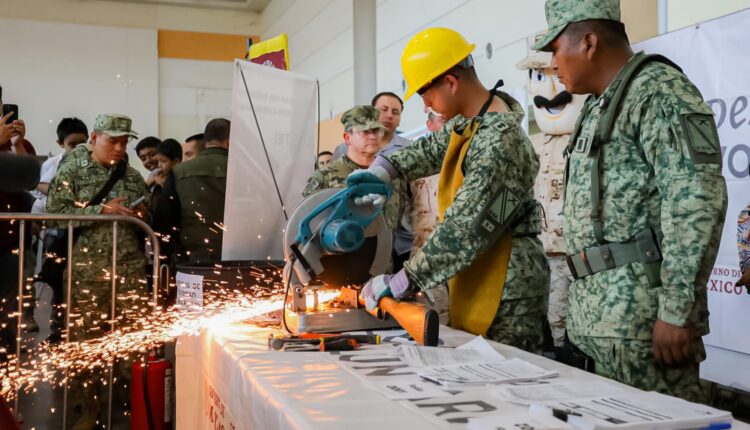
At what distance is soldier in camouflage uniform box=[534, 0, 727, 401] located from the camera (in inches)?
62.6

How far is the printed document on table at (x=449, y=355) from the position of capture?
5.44ft

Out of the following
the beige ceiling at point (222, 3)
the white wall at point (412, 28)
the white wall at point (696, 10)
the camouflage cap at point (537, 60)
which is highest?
the beige ceiling at point (222, 3)

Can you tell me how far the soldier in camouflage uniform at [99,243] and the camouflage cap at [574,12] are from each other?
9.96 feet

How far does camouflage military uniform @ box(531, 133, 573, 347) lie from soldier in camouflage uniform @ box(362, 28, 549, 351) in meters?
1.29

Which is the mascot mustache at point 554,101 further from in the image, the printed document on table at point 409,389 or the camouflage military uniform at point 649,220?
the printed document on table at point 409,389

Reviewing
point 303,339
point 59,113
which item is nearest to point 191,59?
point 59,113

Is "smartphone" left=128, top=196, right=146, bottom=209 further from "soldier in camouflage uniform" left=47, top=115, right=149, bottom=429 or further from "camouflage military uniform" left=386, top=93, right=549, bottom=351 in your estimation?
"camouflage military uniform" left=386, top=93, right=549, bottom=351

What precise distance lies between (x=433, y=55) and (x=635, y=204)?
0.84m

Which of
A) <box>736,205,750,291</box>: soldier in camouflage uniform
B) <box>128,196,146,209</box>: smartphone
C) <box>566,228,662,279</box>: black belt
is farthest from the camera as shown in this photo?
<box>128,196,146,209</box>: smartphone

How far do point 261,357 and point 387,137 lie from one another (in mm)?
3043

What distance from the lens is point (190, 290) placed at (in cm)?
272

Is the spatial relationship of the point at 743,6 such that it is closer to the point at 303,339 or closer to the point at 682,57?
the point at 682,57

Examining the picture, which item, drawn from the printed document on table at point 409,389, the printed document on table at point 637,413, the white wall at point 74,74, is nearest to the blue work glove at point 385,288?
the printed document on table at point 409,389

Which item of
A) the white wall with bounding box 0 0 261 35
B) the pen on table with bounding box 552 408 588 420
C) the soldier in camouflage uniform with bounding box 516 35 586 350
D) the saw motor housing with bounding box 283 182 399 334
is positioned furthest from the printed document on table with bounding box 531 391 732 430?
the white wall with bounding box 0 0 261 35
